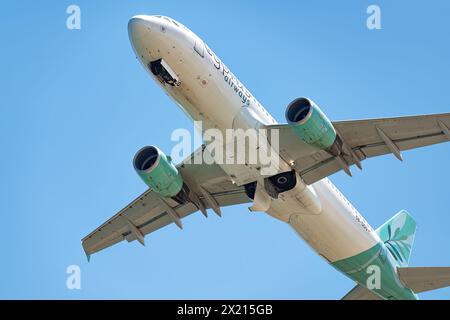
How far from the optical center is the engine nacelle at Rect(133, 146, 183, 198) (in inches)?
1255

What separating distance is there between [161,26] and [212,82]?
9.74 feet

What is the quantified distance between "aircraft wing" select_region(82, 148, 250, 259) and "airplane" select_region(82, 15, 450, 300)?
0.05 meters

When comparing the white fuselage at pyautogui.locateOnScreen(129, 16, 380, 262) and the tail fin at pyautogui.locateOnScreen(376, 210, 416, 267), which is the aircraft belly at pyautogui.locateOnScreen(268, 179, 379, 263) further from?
the tail fin at pyautogui.locateOnScreen(376, 210, 416, 267)

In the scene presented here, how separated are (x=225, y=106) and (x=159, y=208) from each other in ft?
27.7

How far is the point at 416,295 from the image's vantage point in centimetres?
3762

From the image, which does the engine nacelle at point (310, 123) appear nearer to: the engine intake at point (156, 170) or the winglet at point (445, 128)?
the winglet at point (445, 128)

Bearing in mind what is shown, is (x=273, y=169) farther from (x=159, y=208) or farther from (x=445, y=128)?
(x=159, y=208)

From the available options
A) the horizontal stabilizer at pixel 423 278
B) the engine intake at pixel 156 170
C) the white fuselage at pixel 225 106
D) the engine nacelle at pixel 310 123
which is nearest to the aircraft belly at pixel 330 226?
the white fuselage at pixel 225 106

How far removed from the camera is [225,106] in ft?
99.6

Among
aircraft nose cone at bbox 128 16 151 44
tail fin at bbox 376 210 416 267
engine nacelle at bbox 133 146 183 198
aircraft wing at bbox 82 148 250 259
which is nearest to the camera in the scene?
aircraft nose cone at bbox 128 16 151 44

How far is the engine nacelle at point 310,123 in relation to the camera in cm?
2953

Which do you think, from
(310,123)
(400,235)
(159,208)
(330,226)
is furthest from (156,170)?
(400,235)

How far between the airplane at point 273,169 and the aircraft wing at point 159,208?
0.05 m

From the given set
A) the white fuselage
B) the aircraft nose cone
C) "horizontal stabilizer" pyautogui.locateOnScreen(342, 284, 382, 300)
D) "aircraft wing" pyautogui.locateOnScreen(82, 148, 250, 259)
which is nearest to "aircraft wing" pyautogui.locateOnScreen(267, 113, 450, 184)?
the white fuselage
